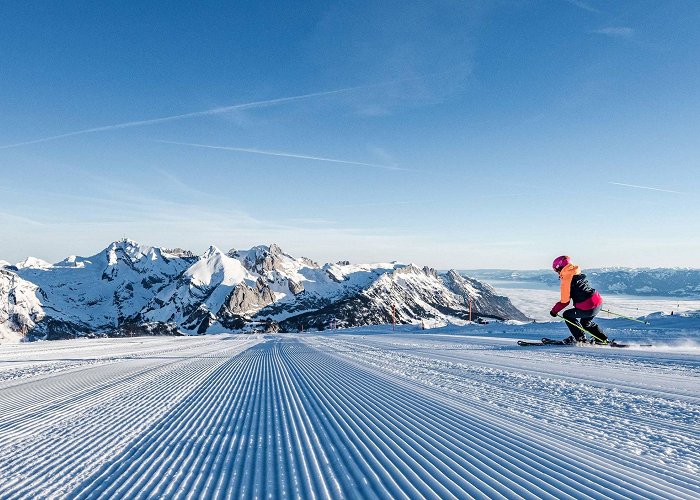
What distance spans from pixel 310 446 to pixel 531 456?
252 centimetres

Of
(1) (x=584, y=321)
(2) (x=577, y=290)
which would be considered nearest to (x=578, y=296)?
(2) (x=577, y=290)

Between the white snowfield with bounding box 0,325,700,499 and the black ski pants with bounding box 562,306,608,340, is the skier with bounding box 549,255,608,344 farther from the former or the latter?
the white snowfield with bounding box 0,325,700,499

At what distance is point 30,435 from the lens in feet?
21.4

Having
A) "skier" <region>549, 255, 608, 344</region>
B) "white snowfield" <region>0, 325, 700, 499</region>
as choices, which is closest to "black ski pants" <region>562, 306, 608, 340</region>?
"skier" <region>549, 255, 608, 344</region>

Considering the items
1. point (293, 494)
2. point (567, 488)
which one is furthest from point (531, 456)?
point (293, 494)

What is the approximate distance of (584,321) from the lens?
15.4 m

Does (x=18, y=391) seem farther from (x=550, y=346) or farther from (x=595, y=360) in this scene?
(x=550, y=346)

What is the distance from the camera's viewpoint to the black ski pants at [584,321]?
15.1 m

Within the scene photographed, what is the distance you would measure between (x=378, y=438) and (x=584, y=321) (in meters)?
12.9

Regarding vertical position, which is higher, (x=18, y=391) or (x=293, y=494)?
(x=293, y=494)

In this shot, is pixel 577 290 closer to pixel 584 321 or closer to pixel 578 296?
pixel 578 296

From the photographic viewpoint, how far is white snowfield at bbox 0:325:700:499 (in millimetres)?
3994

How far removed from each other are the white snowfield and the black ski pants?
4.62 m

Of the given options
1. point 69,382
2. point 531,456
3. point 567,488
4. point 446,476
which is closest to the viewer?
point 567,488
